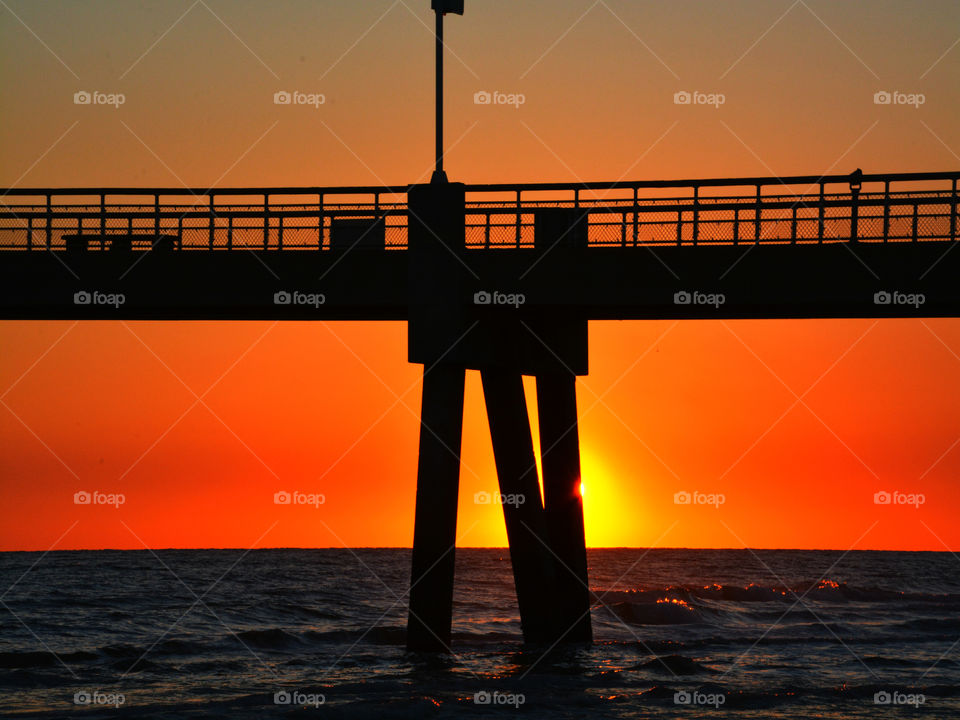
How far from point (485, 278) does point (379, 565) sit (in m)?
88.7

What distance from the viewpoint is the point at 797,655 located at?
39344mm
